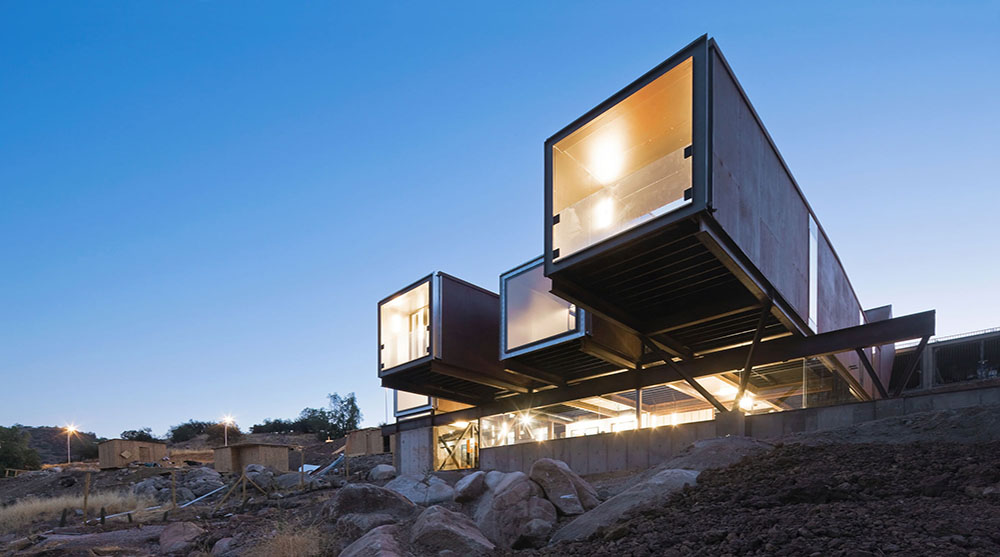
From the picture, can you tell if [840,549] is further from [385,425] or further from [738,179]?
[385,425]

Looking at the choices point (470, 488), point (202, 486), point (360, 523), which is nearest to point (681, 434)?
point (470, 488)

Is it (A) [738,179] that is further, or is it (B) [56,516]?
(B) [56,516]

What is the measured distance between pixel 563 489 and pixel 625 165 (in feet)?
20.2

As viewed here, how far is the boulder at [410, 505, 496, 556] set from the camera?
9.48 meters

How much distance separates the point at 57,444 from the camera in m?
79.1

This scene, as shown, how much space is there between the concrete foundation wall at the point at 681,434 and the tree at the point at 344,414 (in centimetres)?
5037

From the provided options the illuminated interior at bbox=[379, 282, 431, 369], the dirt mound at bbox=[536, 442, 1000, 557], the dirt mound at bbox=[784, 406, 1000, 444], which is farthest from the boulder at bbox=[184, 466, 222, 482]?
the dirt mound at bbox=[784, 406, 1000, 444]

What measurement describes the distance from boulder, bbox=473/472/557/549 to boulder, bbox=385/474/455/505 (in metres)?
2.28

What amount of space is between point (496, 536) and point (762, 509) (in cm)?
426

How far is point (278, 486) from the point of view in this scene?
26344 millimetres

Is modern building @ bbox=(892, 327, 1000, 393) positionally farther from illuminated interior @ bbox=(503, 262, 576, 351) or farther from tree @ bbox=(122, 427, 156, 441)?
tree @ bbox=(122, 427, 156, 441)

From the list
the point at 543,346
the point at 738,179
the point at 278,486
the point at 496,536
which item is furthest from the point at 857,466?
the point at 278,486

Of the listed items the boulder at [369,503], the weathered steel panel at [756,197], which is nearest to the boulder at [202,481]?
the boulder at [369,503]

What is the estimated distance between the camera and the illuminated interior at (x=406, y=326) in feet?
73.2
